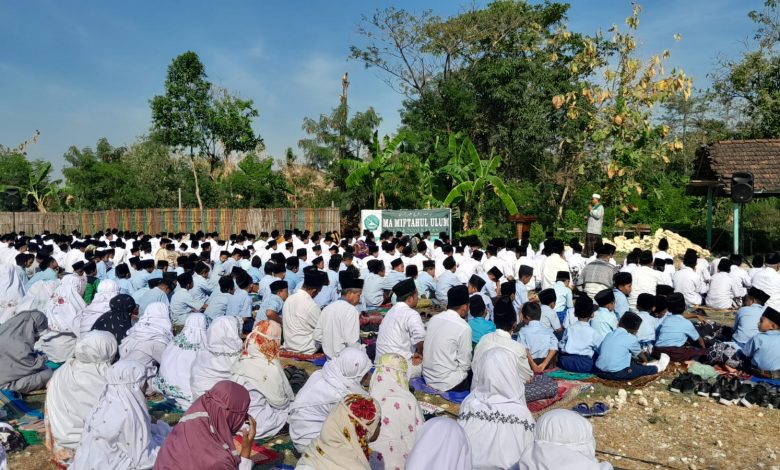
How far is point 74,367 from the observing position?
491 cm

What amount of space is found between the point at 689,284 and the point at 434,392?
6141 millimetres

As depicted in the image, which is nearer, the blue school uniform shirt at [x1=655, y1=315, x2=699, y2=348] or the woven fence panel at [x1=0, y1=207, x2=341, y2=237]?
the blue school uniform shirt at [x1=655, y1=315, x2=699, y2=348]

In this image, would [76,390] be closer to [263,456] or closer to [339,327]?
[263,456]

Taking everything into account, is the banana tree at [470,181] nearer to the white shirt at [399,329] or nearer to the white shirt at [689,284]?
the white shirt at [689,284]

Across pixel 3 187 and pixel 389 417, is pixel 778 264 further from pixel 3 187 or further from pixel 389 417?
pixel 3 187

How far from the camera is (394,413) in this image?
439cm

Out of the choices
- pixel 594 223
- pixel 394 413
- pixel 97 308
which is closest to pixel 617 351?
pixel 394 413

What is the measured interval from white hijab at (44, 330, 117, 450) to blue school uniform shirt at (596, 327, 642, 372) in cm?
478

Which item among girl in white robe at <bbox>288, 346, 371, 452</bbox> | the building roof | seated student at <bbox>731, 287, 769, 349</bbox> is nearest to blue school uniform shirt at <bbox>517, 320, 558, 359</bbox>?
seated student at <bbox>731, 287, 769, 349</bbox>

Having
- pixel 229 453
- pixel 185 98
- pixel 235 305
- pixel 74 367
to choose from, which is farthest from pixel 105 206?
pixel 229 453

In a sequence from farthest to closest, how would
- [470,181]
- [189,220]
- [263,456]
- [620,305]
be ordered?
[189,220] < [470,181] < [620,305] < [263,456]

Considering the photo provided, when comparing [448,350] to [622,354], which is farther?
[622,354]

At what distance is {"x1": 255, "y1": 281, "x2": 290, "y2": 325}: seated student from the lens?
838cm

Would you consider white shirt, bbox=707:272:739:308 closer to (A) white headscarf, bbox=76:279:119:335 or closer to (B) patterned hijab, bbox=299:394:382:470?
(B) patterned hijab, bbox=299:394:382:470
